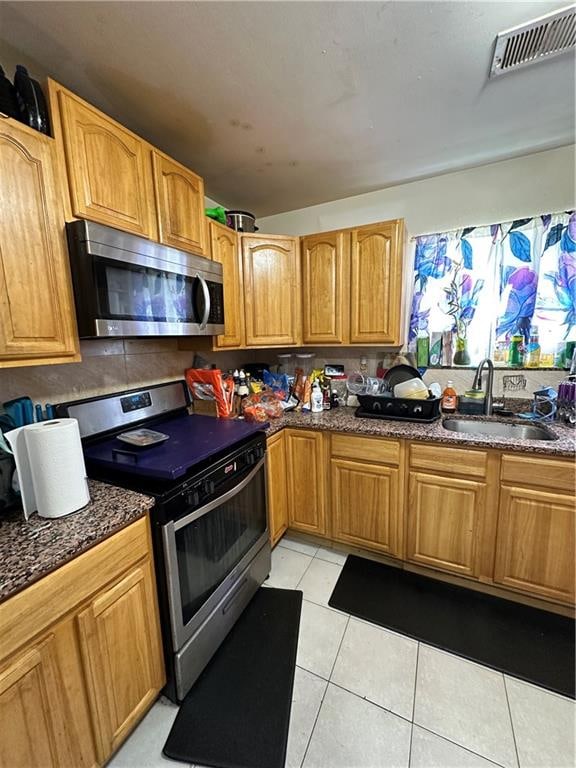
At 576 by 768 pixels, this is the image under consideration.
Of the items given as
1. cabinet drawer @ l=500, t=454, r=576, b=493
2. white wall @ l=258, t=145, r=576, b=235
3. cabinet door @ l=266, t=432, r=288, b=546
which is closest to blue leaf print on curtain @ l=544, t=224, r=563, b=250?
white wall @ l=258, t=145, r=576, b=235

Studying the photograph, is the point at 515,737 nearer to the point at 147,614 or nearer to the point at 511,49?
the point at 147,614

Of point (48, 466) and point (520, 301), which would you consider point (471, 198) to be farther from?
point (48, 466)

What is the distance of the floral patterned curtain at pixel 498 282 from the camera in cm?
194

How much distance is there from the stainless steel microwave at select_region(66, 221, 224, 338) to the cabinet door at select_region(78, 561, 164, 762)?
0.91m

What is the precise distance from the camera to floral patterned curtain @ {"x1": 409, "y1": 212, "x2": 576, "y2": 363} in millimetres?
1938

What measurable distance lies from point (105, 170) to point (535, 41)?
1.70 meters

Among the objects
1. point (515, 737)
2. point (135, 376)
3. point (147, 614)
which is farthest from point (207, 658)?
point (135, 376)

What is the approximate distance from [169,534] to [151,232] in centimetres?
130

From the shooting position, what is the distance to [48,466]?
962 mm

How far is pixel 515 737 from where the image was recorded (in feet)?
3.74

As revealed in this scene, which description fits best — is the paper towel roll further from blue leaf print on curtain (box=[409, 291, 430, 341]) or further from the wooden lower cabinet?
blue leaf print on curtain (box=[409, 291, 430, 341])

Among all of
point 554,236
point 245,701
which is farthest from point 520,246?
point 245,701

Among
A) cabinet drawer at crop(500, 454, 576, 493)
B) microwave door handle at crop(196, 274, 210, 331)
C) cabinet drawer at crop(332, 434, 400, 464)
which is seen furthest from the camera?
cabinet drawer at crop(332, 434, 400, 464)

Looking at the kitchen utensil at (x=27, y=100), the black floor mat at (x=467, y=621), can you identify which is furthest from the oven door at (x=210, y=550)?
the kitchen utensil at (x=27, y=100)
